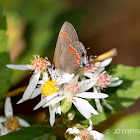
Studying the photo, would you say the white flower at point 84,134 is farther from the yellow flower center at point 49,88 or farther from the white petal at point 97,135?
the yellow flower center at point 49,88

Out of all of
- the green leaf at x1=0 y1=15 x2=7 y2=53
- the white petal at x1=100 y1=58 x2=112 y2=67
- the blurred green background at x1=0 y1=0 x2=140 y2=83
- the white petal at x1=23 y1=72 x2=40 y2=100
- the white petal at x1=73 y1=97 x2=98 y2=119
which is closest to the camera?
the white petal at x1=73 y1=97 x2=98 y2=119

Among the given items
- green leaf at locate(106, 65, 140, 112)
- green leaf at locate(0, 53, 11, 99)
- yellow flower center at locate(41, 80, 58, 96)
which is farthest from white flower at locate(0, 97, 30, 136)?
green leaf at locate(106, 65, 140, 112)

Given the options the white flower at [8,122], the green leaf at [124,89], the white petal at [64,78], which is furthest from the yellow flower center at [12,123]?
the green leaf at [124,89]

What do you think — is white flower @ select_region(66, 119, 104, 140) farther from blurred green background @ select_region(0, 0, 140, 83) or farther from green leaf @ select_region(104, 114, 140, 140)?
blurred green background @ select_region(0, 0, 140, 83)

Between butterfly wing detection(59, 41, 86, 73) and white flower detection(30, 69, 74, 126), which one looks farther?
butterfly wing detection(59, 41, 86, 73)

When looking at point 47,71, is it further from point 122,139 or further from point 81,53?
point 122,139
